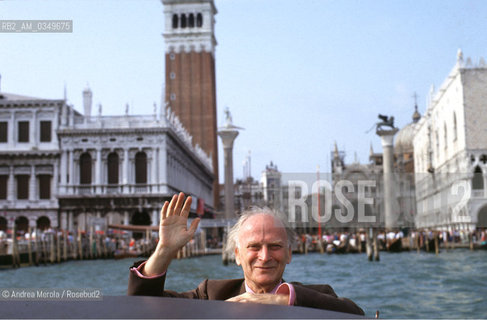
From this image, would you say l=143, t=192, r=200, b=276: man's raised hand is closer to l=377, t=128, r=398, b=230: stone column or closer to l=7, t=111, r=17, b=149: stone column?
l=377, t=128, r=398, b=230: stone column

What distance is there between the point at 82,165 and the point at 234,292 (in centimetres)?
2746

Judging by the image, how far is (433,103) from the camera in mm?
36500

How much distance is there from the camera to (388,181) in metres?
29.9

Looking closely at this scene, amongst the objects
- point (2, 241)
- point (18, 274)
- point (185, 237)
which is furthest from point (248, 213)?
point (2, 241)

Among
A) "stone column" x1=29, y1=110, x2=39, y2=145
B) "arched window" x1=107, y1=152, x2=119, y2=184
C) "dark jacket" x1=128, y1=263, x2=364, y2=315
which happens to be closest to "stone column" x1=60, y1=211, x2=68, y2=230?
"arched window" x1=107, y1=152, x2=119, y2=184

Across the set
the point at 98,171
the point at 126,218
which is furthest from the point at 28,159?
the point at 126,218

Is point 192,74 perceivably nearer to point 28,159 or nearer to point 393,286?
point 28,159

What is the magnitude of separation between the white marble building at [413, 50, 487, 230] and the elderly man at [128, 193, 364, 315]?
27041 millimetres

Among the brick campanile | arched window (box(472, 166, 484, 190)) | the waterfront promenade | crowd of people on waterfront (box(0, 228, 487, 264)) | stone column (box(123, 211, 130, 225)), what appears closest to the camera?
the waterfront promenade

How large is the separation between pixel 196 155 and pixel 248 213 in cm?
3586

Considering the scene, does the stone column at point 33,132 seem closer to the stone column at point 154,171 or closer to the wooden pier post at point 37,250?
the stone column at point 154,171

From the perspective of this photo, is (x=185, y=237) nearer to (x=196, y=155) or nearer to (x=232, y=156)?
(x=232, y=156)

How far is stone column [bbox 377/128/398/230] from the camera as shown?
29802 mm

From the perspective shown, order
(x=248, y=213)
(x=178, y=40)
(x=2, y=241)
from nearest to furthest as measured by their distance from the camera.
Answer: (x=248, y=213) → (x=2, y=241) → (x=178, y=40)
